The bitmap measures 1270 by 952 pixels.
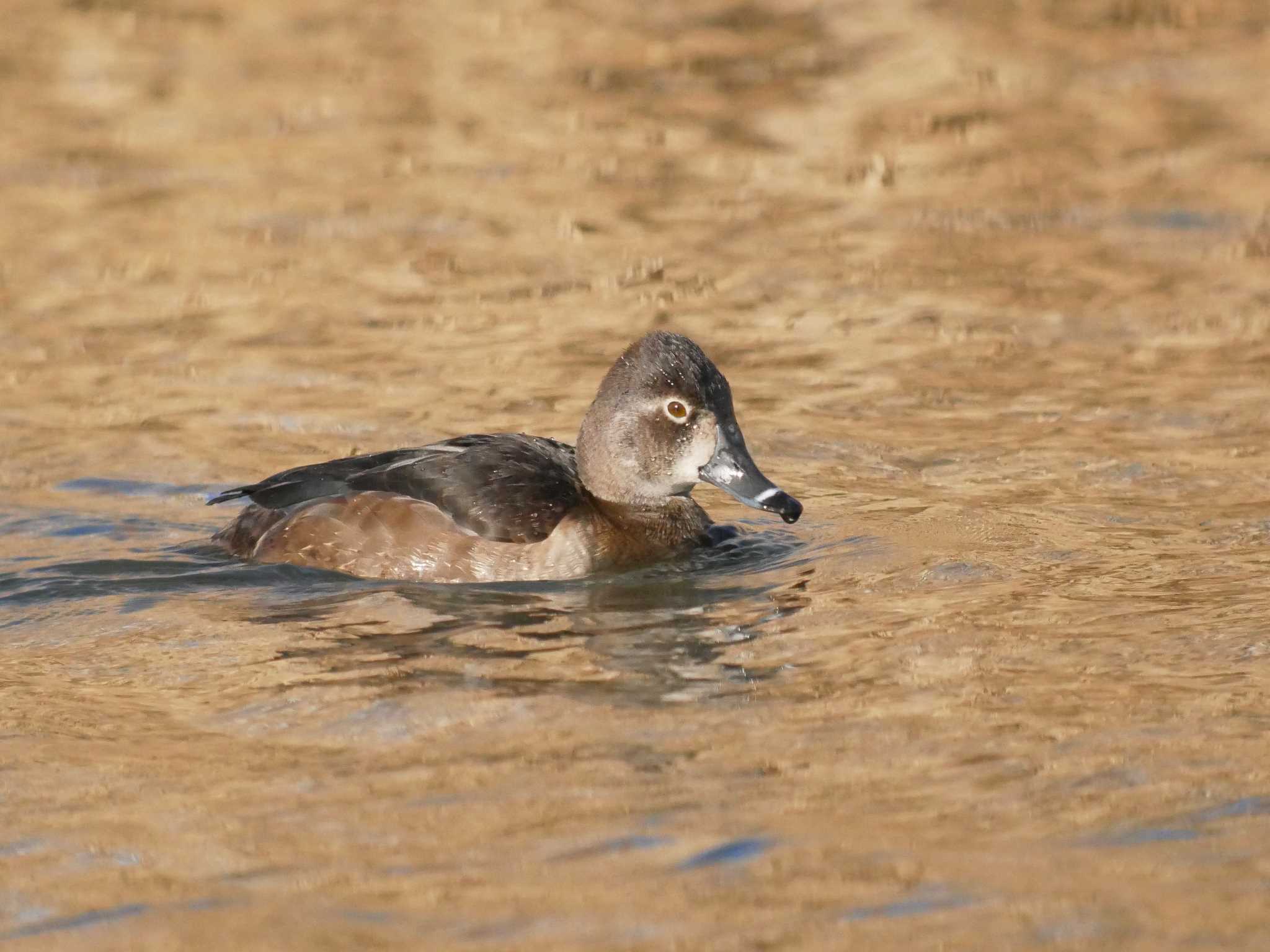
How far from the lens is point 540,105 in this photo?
17172 mm

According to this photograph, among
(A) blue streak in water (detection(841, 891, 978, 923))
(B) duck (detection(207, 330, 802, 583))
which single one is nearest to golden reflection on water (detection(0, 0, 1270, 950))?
(A) blue streak in water (detection(841, 891, 978, 923))

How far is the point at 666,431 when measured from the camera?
344 inches

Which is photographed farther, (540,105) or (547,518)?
(540,105)

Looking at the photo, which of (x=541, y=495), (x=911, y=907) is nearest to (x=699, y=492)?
(x=541, y=495)

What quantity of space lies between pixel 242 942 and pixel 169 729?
6.01 ft

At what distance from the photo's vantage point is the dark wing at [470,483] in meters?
8.55

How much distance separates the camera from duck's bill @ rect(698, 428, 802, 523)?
848cm

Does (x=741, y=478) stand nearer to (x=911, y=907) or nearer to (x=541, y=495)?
(x=541, y=495)

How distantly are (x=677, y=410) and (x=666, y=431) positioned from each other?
12cm

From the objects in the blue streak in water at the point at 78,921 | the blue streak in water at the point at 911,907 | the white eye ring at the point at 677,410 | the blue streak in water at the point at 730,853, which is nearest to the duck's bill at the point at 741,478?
the white eye ring at the point at 677,410

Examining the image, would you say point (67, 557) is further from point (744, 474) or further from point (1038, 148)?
point (1038, 148)

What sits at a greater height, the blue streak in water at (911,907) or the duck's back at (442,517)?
the duck's back at (442,517)

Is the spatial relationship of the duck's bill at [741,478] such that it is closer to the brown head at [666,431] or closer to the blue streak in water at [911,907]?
the brown head at [666,431]

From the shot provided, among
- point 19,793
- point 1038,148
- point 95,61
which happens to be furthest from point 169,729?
point 95,61
